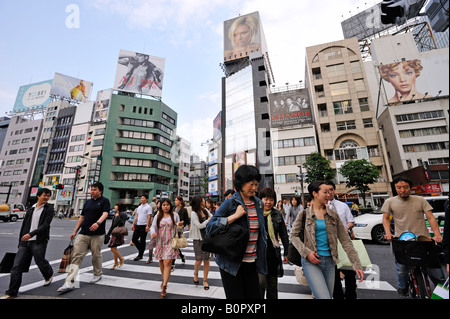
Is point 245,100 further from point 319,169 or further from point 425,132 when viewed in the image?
point 425,132

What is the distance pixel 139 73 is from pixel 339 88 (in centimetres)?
4149

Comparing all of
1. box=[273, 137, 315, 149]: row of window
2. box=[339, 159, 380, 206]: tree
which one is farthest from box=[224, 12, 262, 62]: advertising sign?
box=[339, 159, 380, 206]: tree

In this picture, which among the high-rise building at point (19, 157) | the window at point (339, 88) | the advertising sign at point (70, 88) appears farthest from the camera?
the advertising sign at point (70, 88)

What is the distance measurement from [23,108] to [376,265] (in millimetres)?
79149

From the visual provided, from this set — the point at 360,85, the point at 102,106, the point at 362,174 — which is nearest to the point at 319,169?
the point at 362,174

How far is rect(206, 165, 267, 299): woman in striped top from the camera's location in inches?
86.4

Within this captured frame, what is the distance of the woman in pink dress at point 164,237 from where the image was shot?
407 cm

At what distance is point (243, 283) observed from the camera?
2.24m

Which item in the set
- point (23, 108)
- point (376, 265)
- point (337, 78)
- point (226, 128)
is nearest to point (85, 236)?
point (376, 265)

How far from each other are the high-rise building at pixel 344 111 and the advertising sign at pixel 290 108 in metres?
2.59

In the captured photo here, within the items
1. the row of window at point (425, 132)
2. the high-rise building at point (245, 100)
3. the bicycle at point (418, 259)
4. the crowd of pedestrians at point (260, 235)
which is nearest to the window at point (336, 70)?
the high-rise building at point (245, 100)

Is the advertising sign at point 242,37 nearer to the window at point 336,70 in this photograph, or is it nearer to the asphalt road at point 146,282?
the window at point 336,70
